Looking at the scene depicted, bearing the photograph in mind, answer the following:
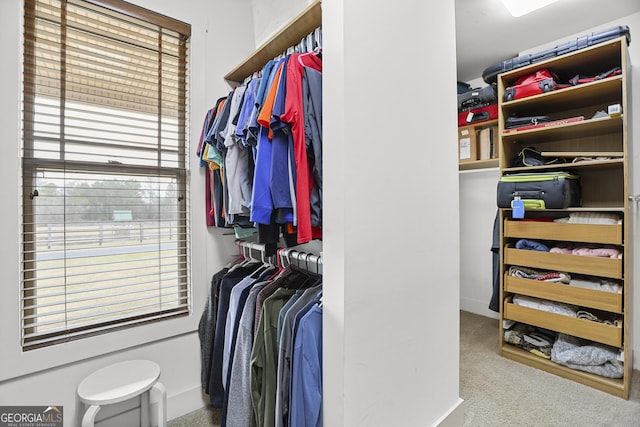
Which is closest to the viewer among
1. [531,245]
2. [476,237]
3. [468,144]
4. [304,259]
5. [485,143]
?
[304,259]

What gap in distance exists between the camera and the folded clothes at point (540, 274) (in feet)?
6.67

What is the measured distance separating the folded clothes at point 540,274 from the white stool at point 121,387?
2456 mm

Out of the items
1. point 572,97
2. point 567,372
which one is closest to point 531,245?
point 567,372

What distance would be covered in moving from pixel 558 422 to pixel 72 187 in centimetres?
283

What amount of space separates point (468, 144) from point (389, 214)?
7.24 ft

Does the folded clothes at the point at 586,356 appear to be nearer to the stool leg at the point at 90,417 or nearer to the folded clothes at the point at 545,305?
the folded clothes at the point at 545,305

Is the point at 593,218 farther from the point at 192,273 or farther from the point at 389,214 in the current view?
the point at 192,273

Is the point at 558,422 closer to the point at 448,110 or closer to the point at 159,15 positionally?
the point at 448,110

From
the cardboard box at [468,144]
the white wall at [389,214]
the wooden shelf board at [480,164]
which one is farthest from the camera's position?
the cardboard box at [468,144]

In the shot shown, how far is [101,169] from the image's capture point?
4.91 ft

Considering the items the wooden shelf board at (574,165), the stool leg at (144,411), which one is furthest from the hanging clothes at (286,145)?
the wooden shelf board at (574,165)

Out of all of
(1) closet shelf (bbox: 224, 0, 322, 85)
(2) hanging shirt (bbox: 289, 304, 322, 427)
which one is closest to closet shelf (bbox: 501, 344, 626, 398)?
(2) hanging shirt (bbox: 289, 304, 322, 427)

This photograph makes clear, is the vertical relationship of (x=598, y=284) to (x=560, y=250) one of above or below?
below

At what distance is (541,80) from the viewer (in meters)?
2.11
